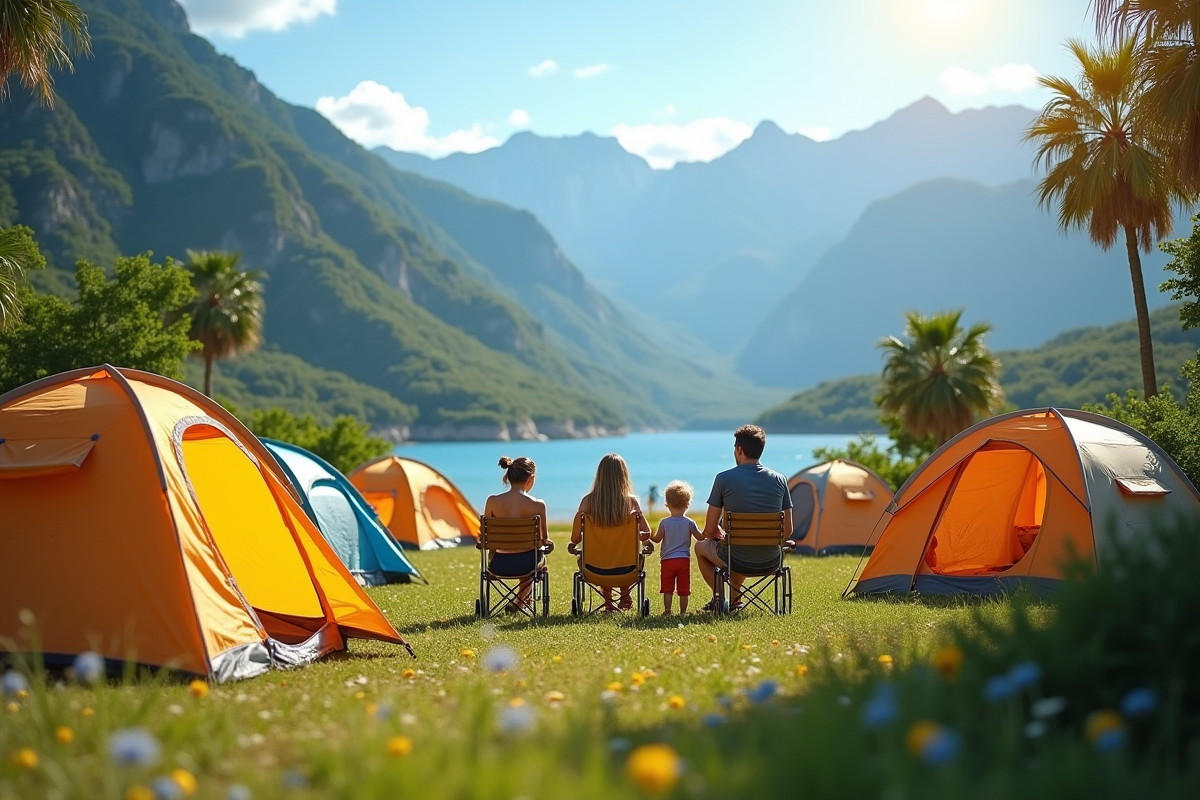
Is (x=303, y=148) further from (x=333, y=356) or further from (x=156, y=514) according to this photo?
(x=156, y=514)

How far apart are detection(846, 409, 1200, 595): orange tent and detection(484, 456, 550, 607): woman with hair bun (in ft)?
13.4

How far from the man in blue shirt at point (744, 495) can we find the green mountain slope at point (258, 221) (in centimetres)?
11339

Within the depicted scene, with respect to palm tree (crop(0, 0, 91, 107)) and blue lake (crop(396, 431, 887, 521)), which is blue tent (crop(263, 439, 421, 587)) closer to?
palm tree (crop(0, 0, 91, 107))

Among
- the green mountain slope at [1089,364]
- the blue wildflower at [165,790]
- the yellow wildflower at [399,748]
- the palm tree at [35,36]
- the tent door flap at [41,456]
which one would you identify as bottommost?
the yellow wildflower at [399,748]

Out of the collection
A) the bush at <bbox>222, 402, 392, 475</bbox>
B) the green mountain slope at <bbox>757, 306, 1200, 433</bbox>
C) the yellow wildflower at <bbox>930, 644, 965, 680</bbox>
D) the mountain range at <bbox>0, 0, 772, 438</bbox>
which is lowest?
the yellow wildflower at <bbox>930, 644, 965, 680</bbox>

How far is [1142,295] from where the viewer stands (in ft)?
53.3

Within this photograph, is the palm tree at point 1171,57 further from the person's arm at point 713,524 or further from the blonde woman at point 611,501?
the blonde woman at point 611,501

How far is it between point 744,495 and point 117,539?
5.92m

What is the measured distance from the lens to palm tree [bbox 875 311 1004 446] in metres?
28.9

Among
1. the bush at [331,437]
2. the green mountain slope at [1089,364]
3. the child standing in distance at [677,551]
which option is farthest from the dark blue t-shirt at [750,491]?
the green mountain slope at [1089,364]

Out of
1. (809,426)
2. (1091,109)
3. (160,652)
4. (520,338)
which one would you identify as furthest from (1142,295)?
(520,338)

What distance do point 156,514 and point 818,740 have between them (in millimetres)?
5212

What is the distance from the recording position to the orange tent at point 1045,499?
35.4ft

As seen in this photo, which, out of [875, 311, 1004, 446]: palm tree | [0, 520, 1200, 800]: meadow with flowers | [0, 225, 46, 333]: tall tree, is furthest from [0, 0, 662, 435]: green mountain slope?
[0, 520, 1200, 800]: meadow with flowers
